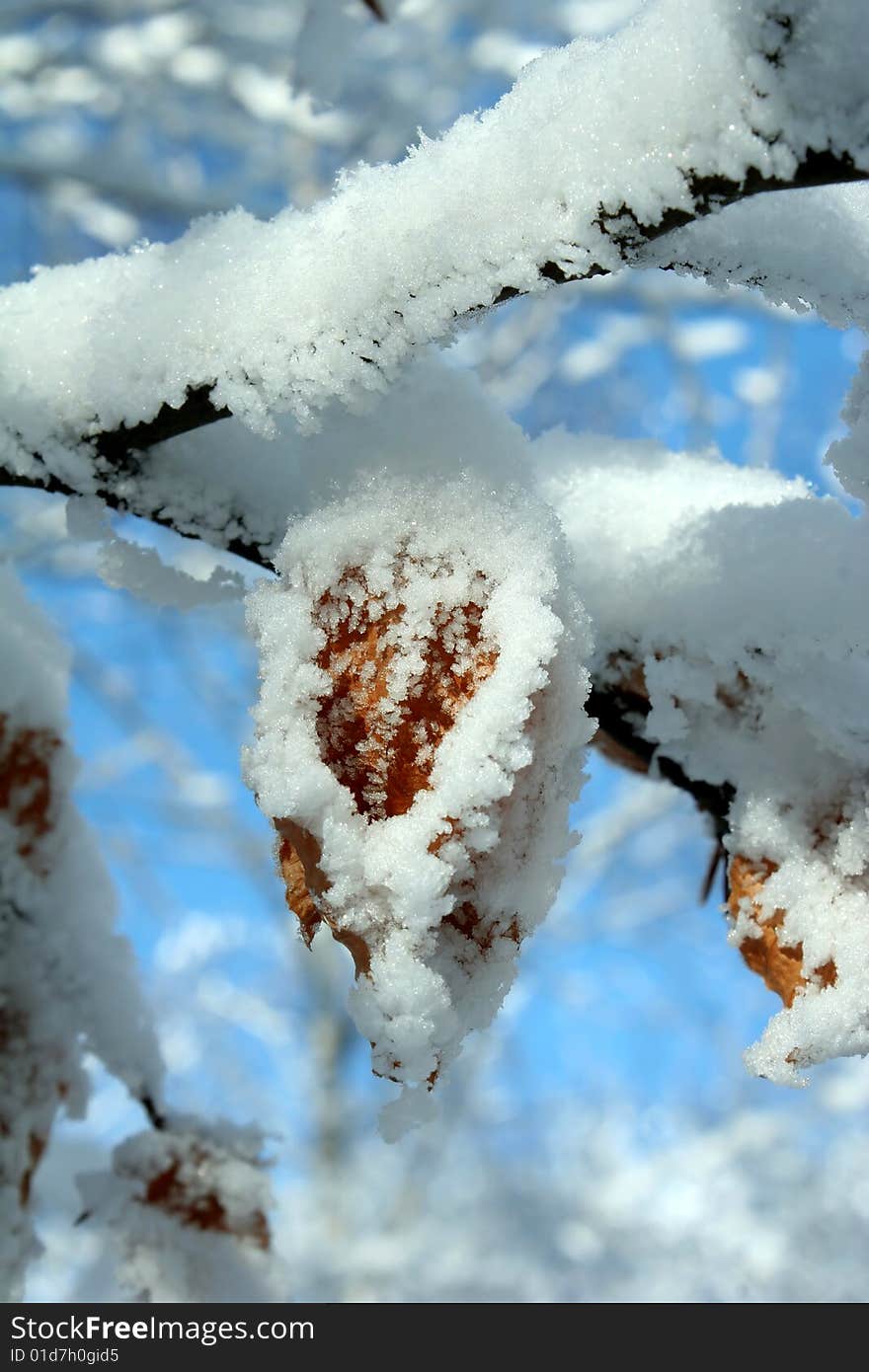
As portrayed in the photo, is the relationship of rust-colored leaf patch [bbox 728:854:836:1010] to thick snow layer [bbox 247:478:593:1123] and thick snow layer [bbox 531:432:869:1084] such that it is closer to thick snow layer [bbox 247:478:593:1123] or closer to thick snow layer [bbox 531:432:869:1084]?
thick snow layer [bbox 531:432:869:1084]

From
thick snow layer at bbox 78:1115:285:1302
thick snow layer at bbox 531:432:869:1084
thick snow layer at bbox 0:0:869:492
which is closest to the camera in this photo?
thick snow layer at bbox 0:0:869:492

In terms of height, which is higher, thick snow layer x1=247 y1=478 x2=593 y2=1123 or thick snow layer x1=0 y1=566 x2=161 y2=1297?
thick snow layer x1=247 y1=478 x2=593 y2=1123

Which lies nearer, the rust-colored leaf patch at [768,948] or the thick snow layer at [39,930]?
the rust-colored leaf patch at [768,948]

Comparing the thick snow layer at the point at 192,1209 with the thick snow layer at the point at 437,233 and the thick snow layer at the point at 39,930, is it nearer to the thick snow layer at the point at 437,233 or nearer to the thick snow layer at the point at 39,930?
the thick snow layer at the point at 39,930

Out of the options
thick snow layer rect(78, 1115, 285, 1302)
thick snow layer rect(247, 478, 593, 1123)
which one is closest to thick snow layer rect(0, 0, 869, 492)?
thick snow layer rect(247, 478, 593, 1123)

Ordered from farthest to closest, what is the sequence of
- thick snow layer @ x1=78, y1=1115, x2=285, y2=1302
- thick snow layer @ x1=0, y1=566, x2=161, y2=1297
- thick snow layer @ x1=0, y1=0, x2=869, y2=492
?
1. thick snow layer @ x1=78, y1=1115, x2=285, y2=1302
2. thick snow layer @ x1=0, y1=566, x2=161, y2=1297
3. thick snow layer @ x1=0, y1=0, x2=869, y2=492

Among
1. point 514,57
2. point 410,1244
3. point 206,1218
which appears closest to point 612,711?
point 206,1218

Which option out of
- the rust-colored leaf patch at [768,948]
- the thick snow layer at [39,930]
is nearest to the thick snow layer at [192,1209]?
the thick snow layer at [39,930]
